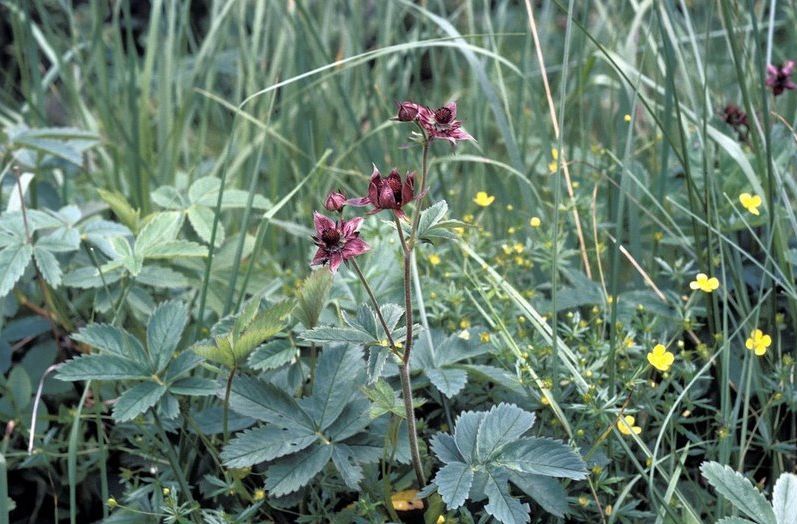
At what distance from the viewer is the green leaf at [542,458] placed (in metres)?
1.00

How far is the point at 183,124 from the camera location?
2.13 meters

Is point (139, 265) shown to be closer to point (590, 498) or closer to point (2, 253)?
point (2, 253)

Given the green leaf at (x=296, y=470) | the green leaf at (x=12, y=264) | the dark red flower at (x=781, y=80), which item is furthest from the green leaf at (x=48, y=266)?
the dark red flower at (x=781, y=80)

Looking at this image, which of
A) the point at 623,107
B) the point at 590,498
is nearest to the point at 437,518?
the point at 590,498

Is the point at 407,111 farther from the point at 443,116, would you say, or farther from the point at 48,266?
the point at 48,266

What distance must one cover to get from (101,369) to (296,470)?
309 millimetres

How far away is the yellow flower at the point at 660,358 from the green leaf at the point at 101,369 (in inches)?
26.8

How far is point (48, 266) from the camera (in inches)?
53.4

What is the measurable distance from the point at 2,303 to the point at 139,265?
0.99 ft

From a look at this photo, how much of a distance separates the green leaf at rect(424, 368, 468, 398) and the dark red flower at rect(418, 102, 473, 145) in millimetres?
346

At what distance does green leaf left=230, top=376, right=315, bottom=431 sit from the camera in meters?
1.14

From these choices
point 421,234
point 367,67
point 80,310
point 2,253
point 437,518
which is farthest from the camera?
point 367,67

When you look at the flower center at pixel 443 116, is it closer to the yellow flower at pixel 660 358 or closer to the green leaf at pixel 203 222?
the yellow flower at pixel 660 358

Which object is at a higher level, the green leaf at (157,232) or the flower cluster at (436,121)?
the flower cluster at (436,121)
